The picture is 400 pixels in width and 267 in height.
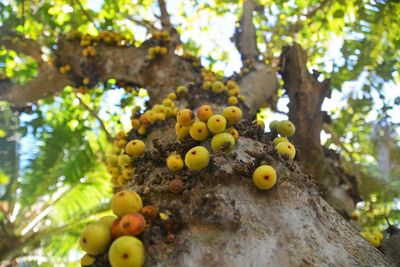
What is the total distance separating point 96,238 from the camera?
4.59 feet

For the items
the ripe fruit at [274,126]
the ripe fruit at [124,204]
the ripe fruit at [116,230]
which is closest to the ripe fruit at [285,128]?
the ripe fruit at [274,126]

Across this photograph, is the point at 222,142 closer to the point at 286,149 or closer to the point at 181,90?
the point at 286,149

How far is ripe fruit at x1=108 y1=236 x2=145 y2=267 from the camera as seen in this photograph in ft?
4.37

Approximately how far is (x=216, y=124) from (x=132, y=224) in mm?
809

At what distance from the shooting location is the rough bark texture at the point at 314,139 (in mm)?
3621

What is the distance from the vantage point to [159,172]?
2.11 meters

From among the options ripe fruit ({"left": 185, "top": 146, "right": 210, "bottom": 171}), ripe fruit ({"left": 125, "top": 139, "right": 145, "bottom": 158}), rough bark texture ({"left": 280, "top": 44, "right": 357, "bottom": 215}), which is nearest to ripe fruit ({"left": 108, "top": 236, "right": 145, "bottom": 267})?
ripe fruit ({"left": 185, "top": 146, "right": 210, "bottom": 171})

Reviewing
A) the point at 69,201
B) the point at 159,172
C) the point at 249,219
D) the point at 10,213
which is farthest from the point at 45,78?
the point at 249,219

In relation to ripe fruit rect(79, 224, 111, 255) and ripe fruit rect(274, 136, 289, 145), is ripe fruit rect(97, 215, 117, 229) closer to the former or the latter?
ripe fruit rect(79, 224, 111, 255)

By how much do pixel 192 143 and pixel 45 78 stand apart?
3037 mm

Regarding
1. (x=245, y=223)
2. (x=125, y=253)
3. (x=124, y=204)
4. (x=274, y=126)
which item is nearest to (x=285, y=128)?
(x=274, y=126)

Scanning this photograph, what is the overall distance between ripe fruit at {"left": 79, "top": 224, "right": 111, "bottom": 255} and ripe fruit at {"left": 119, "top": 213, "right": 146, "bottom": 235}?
0.23 ft

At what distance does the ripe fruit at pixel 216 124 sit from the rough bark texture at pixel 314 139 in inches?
68.6

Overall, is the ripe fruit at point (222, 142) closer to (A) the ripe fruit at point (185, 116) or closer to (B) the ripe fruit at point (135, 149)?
(A) the ripe fruit at point (185, 116)
